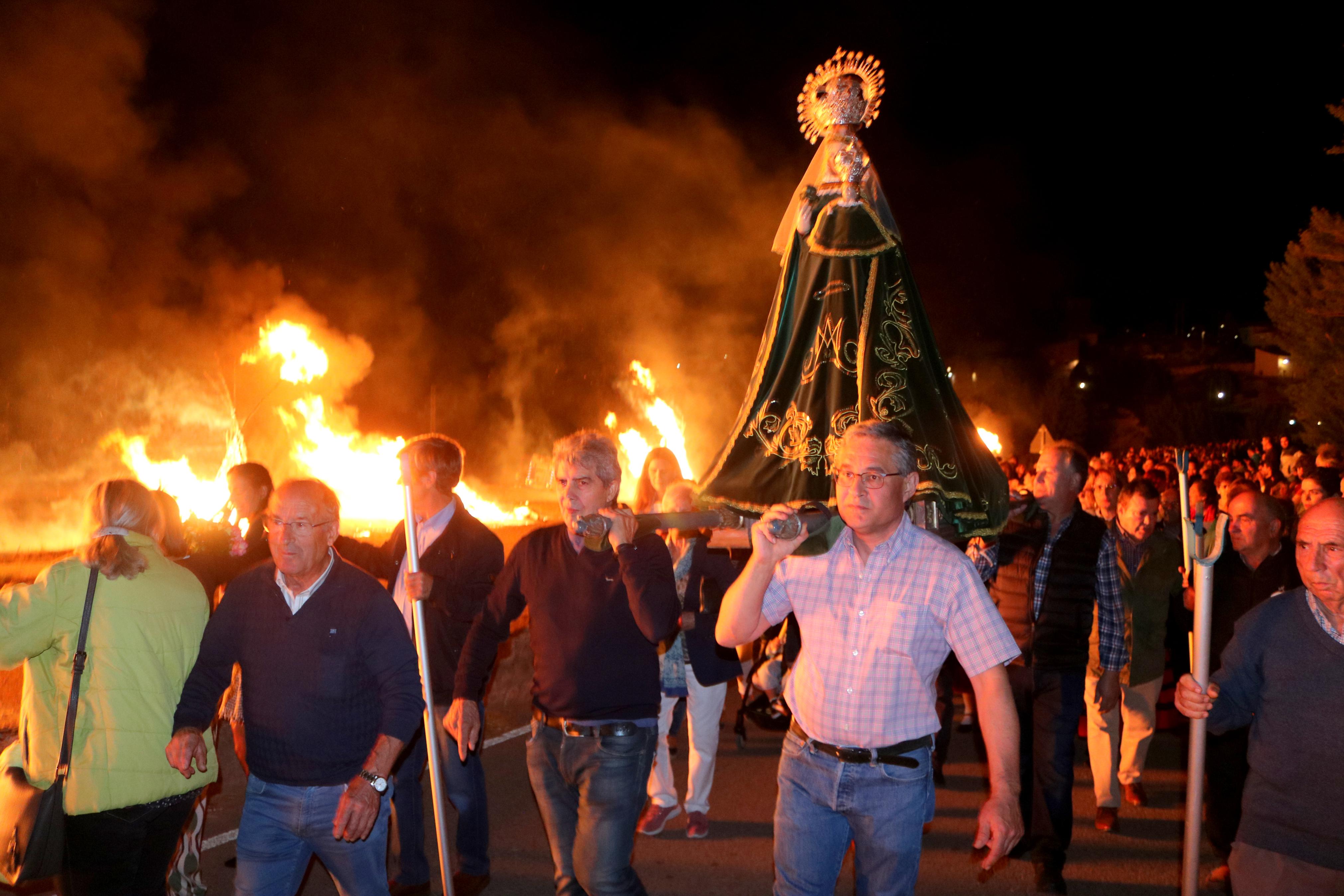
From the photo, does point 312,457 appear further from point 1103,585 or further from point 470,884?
point 1103,585

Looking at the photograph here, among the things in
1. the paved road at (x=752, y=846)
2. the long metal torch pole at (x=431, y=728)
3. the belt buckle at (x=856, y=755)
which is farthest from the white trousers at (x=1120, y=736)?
the long metal torch pole at (x=431, y=728)

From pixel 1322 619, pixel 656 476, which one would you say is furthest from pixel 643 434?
pixel 1322 619

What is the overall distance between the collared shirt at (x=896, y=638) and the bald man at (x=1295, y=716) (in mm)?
837

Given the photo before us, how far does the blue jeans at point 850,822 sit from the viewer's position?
3.25m

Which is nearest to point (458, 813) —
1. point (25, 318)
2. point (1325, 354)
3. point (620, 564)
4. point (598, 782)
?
point (598, 782)

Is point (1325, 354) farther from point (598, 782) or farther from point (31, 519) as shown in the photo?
point (31, 519)

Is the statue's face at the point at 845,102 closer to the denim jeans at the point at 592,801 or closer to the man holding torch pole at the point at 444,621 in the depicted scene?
the man holding torch pole at the point at 444,621

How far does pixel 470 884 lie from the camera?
5152 mm

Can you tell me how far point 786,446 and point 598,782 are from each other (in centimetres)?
153

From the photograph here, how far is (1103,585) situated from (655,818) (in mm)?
3009

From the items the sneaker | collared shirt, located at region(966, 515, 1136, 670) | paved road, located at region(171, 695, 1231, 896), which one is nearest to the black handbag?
paved road, located at region(171, 695, 1231, 896)

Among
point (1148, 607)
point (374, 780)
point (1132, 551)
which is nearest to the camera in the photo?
point (374, 780)

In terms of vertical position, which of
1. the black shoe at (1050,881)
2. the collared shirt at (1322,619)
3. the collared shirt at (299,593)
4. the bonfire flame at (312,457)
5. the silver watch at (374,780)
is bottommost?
the black shoe at (1050,881)

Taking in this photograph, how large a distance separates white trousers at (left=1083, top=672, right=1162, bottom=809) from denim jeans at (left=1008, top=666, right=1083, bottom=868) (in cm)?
95
